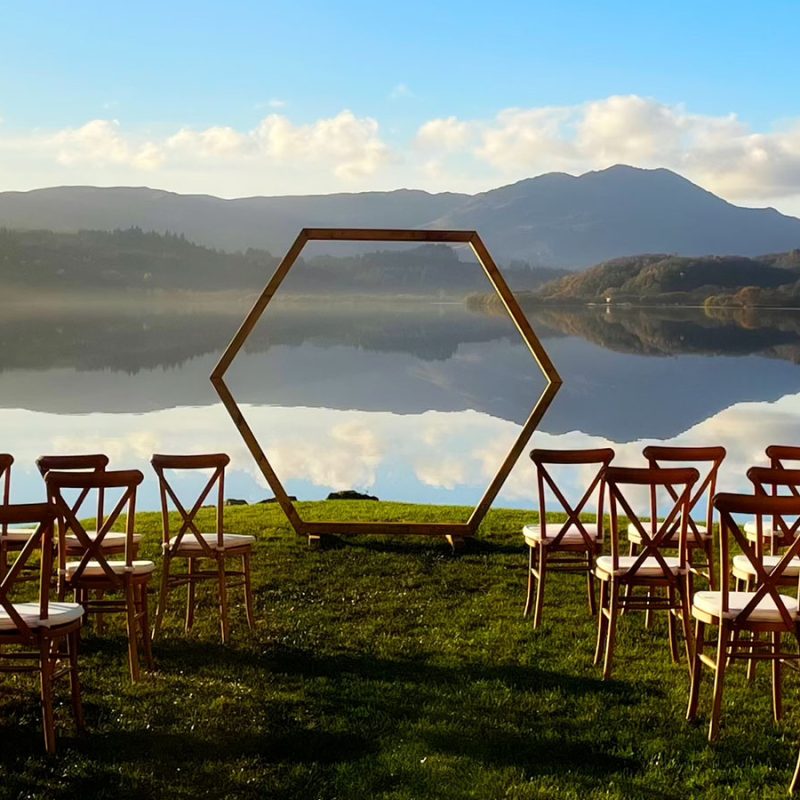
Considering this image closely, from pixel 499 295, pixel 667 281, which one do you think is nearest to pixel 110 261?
pixel 667 281

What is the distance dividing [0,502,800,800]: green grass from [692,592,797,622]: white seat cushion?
0.65 meters

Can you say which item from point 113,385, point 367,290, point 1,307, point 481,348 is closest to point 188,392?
point 113,385

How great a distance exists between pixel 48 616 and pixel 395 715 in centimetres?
188

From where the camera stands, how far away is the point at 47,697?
5.41m

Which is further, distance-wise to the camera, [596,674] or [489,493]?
[489,493]

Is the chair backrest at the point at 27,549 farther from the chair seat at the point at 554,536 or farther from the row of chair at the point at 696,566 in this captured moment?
the chair seat at the point at 554,536

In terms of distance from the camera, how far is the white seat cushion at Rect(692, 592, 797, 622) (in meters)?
5.52

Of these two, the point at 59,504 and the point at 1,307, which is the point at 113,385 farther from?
the point at 1,307

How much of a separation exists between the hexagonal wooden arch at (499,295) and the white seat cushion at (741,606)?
463 cm

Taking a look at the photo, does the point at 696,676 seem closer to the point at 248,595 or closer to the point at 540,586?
the point at 540,586

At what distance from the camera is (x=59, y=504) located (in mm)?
6168

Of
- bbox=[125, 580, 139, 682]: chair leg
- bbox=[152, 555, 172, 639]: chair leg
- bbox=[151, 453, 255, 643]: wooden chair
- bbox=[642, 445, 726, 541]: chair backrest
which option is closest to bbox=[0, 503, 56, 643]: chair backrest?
bbox=[125, 580, 139, 682]: chair leg

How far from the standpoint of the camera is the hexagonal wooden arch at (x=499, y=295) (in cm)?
1052

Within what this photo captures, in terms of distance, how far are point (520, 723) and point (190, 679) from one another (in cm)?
203
